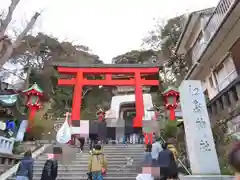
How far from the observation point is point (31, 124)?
15.1 meters

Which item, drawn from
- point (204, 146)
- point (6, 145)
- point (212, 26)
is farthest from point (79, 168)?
point (212, 26)

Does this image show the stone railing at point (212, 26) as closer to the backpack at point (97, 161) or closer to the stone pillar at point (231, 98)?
the stone pillar at point (231, 98)

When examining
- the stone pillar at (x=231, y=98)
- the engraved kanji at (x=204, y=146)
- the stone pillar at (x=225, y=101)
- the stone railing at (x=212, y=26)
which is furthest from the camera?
the stone railing at (x=212, y=26)

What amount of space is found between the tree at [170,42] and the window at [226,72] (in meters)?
11.9

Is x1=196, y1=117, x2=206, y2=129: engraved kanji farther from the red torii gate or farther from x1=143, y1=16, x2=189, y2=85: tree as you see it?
x1=143, y1=16, x2=189, y2=85: tree

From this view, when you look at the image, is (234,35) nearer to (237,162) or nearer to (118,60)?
(237,162)

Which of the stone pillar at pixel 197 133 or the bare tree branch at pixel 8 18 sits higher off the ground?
the bare tree branch at pixel 8 18

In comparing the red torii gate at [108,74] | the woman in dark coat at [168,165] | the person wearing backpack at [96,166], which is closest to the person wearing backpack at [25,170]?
the person wearing backpack at [96,166]

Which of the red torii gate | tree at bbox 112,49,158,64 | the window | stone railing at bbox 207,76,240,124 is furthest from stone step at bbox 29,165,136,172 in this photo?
tree at bbox 112,49,158,64

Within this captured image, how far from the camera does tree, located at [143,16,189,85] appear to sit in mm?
24984

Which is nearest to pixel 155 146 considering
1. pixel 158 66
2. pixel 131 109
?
pixel 158 66

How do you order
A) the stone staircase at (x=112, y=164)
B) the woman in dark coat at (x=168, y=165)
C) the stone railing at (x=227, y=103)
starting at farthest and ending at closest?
the stone staircase at (x=112, y=164), the stone railing at (x=227, y=103), the woman in dark coat at (x=168, y=165)

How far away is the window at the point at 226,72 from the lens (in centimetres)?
1048

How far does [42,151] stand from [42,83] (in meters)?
20.4
